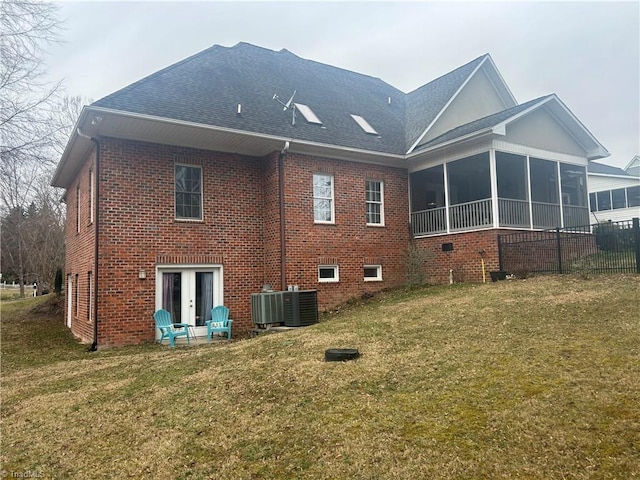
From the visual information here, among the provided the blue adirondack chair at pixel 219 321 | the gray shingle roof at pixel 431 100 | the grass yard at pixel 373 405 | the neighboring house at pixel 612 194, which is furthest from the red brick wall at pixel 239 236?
the neighboring house at pixel 612 194

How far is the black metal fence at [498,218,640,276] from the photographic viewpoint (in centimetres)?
1141

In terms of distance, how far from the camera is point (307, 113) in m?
15.2

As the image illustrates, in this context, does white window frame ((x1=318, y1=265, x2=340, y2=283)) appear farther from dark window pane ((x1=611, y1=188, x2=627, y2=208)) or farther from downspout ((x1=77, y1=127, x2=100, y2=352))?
dark window pane ((x1=611, y1=188, x2=627, y2=208))

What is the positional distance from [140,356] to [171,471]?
6.04 meters

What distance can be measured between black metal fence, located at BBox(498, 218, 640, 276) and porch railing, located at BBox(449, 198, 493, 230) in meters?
1.00

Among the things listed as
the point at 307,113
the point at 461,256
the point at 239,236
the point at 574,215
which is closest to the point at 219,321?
the point at 239,236

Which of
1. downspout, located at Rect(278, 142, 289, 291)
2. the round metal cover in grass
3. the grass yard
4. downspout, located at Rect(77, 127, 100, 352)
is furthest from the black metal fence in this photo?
downspout, located at Rect(77, 127, 100, 352)

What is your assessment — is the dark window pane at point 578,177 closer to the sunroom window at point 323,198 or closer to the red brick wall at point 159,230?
the sunroom window at point 323,198

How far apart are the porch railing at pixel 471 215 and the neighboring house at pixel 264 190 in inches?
2.4

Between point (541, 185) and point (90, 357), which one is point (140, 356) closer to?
point (90, 357)

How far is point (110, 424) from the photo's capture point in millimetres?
5621

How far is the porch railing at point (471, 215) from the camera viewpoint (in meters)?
14.2

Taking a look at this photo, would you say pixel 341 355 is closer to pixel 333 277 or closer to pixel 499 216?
pixel 333 277

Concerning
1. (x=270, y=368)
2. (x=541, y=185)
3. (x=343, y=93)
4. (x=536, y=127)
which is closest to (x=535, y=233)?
(x=536, y=127)
